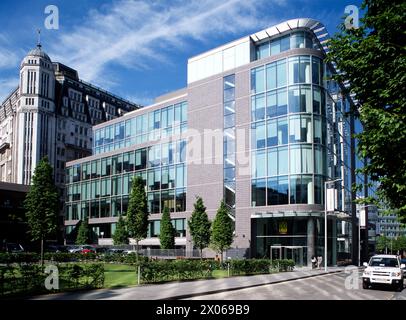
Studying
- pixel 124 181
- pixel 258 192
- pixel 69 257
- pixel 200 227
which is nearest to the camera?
pixel 69 257

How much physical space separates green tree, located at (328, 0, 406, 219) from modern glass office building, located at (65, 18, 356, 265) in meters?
31.8

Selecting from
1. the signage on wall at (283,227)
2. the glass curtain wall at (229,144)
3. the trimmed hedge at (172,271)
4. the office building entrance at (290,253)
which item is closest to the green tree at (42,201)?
the trimmed hedge at (172,271)

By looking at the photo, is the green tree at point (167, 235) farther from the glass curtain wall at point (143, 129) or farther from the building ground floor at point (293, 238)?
the glass curtain wall at point (143, 129)

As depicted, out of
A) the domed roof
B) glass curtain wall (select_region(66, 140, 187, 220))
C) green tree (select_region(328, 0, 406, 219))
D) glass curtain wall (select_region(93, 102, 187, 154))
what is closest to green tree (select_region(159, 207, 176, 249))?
glass curtain wall (select_region(66, 140, 187, 220))

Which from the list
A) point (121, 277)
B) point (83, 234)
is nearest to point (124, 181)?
point (83, 234)

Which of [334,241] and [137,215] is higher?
[137,215]

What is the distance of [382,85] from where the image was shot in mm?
15906

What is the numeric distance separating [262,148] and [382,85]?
41439 mm

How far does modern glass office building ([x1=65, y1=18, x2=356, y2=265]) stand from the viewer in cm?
5438

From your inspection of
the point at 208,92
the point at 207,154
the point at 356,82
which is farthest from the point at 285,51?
the point at 356,82

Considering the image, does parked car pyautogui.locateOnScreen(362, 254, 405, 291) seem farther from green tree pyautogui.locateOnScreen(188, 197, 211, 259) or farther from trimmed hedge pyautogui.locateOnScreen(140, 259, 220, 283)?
green tree pyautogui.locateOnScreen(188, 197, 211, 259)

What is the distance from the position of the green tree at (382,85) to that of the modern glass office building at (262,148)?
104 ft

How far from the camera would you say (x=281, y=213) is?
53.7m

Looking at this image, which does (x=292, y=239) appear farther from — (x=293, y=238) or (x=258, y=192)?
(x=258, y=192)
